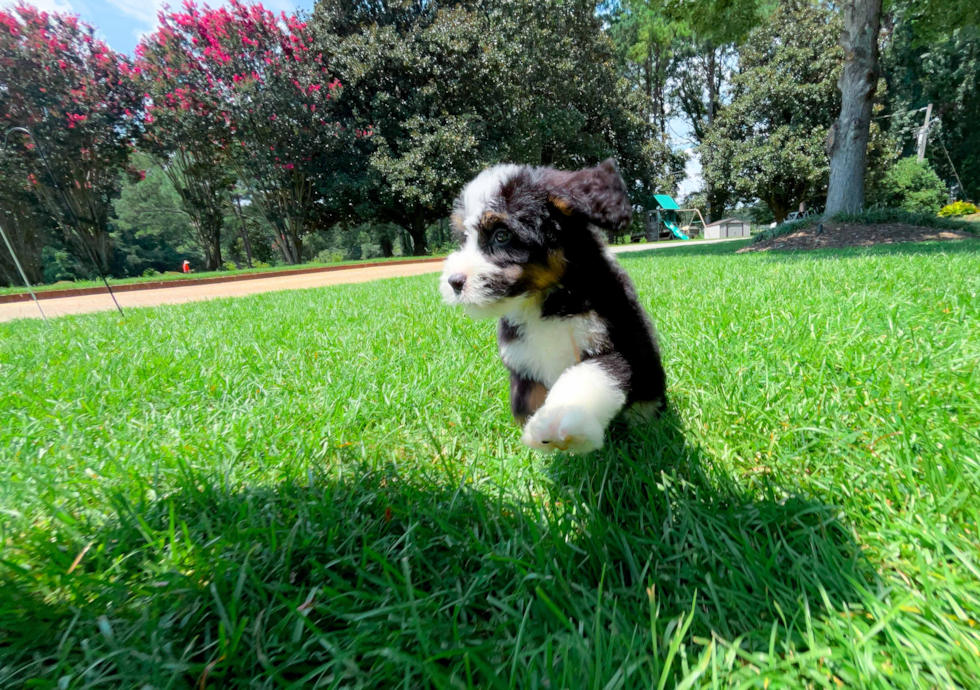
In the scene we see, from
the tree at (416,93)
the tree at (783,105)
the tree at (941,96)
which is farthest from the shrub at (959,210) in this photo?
the tree at (416,93)

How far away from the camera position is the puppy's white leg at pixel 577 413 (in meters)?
1.58

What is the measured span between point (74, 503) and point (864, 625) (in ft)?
8.73

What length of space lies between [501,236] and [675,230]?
4047 cm

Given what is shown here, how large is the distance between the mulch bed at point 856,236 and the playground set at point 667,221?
84.8ft

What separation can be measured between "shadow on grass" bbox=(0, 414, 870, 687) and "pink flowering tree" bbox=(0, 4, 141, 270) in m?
23.7

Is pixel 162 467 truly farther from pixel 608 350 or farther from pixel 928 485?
pixel 928 485

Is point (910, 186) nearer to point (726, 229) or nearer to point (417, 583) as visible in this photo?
point (726, 229)

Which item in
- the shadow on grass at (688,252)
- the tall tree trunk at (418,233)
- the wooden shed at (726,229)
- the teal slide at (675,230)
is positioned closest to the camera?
the shadow on grass at (688,252)

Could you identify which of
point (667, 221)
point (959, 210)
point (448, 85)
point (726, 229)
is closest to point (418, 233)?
point (448, 85)

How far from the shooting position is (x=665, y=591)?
132 cm

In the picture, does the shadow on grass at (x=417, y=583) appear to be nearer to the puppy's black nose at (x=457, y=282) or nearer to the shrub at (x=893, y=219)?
the puppy's black nose at (x=457, y=282)

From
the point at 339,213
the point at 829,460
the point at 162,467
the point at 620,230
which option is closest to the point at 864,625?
the point at 829,460

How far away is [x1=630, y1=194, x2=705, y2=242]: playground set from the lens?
37.4 metres

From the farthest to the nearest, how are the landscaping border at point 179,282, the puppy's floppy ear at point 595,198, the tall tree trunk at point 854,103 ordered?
the landscaping border at point 179,282 → the tall tree trunk at point 854,103 → the puppy's floppy ear at point 595,198
